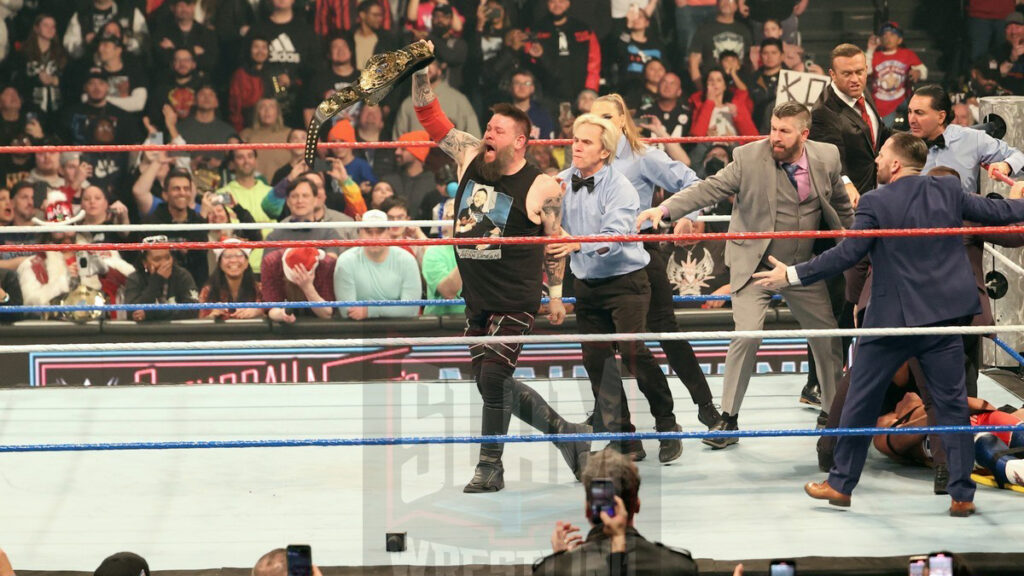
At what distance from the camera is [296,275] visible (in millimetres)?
7207

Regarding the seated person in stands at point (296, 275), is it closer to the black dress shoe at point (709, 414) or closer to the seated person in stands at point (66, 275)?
the seated person in stands at point (66, 275)

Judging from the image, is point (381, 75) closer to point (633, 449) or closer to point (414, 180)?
point (633, 449)

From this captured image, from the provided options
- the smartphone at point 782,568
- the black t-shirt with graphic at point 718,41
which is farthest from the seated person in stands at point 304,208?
the smartphone at point 782,568

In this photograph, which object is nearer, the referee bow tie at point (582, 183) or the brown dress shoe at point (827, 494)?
the brown dress shoe at point (827, 494)

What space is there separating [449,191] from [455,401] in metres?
2.55

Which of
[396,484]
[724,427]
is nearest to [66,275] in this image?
[396,484]

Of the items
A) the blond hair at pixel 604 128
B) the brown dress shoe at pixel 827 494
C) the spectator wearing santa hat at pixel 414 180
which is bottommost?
the brown dress shoe at pixel 827 494

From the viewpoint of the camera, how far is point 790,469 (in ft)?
15.8

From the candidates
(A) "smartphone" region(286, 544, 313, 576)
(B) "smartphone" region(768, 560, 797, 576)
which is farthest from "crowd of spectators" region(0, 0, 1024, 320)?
(B) "smartphone" region(768, 560, 797, 576)

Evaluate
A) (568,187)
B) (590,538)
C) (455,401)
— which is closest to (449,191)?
(455,401)

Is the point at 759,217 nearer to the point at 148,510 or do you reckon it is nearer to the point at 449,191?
the point at 148,510

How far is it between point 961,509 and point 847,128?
1790mm

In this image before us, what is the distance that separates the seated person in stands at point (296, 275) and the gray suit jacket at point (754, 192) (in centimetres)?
288

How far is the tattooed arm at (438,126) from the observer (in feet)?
15.2
